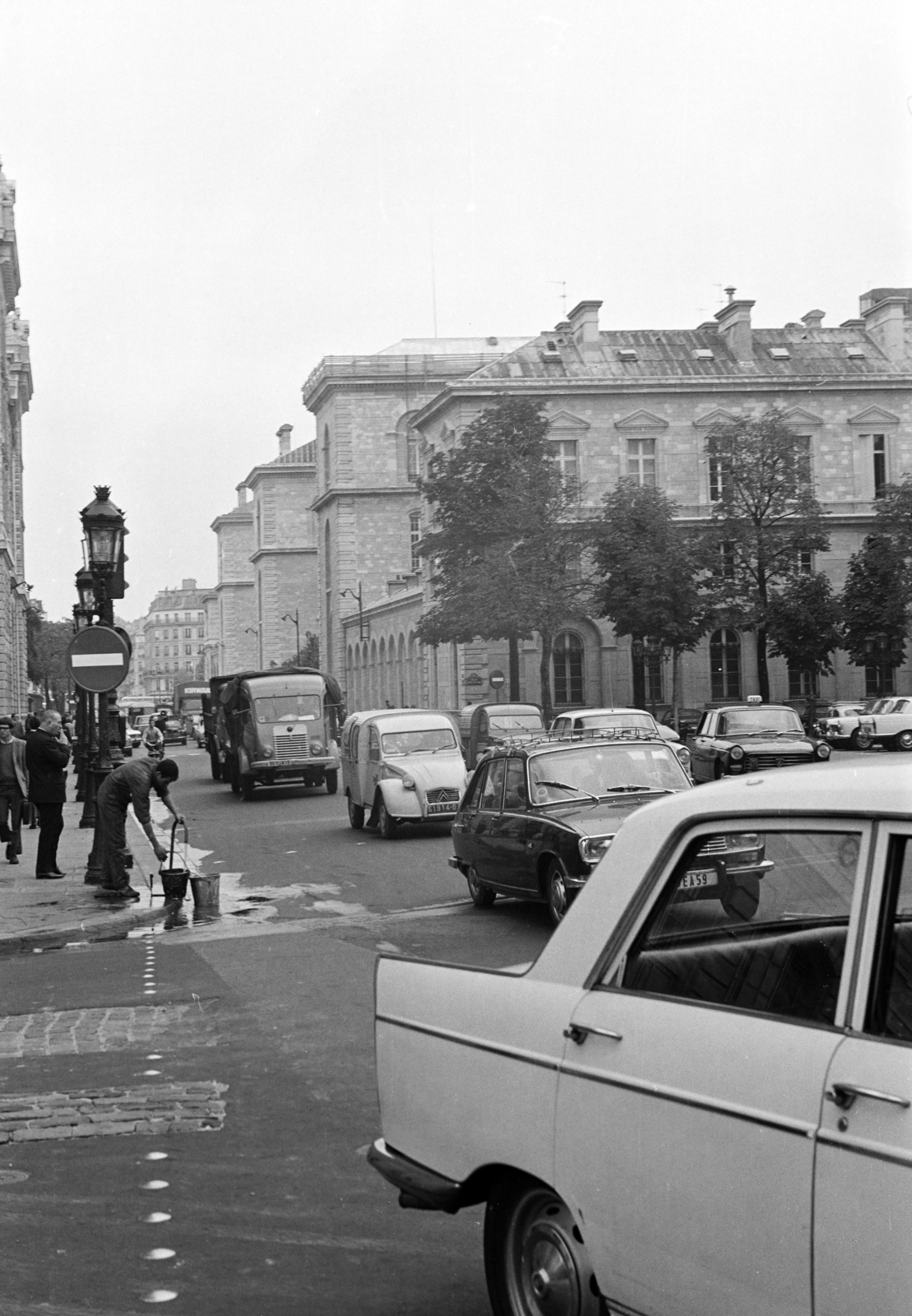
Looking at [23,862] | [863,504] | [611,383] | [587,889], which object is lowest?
[23,862]

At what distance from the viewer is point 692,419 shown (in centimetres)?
6762

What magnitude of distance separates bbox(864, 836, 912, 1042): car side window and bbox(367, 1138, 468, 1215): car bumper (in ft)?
4.96

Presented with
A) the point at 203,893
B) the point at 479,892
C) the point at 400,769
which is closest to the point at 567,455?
the point at 400,769

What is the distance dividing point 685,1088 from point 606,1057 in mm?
297

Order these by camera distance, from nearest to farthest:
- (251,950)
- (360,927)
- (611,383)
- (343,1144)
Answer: (343,1144) → (251,950) → (360,927) → (611,383)

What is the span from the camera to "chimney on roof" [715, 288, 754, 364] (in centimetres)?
6912

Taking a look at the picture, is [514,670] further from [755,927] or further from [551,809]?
[755,927]

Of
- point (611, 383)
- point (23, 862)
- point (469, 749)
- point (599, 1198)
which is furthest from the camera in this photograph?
point (611, 383)

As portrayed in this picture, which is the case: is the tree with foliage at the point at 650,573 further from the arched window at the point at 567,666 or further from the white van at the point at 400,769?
the white van at the point at 400,769

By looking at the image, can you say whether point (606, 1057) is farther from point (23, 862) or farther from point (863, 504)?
point (863, 504)

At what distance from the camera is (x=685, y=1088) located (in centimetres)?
331

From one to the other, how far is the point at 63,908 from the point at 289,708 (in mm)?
22175

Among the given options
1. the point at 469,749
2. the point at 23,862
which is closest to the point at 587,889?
the point at 23,862

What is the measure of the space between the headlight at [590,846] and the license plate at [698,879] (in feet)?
27.6
